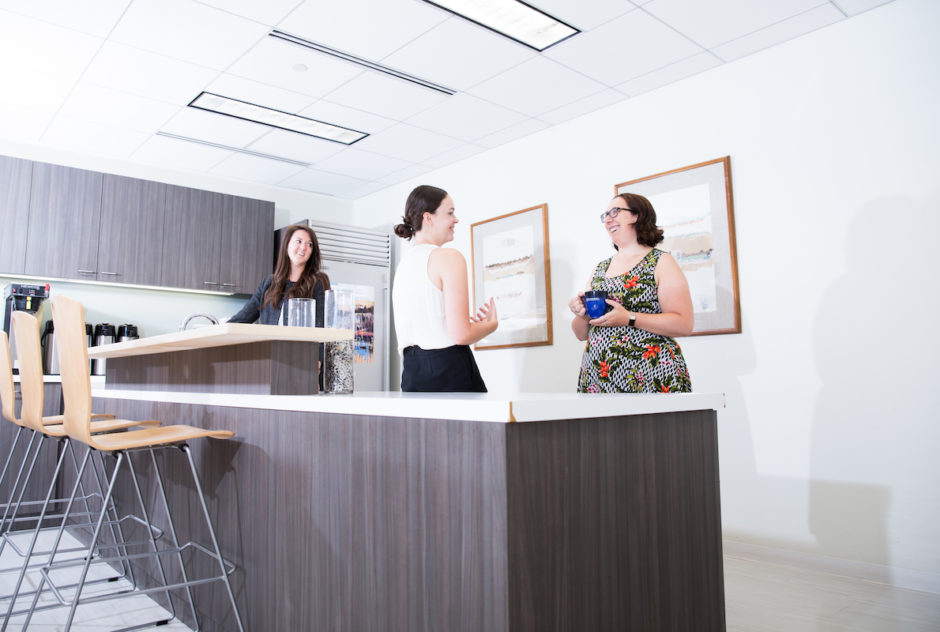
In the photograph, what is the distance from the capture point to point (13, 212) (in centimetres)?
424

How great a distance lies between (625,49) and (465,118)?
1.23 meters

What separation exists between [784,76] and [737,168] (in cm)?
49

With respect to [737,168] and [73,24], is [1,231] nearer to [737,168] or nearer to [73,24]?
[73,24]

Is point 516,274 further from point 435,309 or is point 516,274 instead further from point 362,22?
point 435,309

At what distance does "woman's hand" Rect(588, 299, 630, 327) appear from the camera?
214 centimetres

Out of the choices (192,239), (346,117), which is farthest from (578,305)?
(192,239)

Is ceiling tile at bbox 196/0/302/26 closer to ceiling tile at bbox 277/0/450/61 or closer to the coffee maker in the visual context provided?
ceiling tile at bbox 277/0/450/61

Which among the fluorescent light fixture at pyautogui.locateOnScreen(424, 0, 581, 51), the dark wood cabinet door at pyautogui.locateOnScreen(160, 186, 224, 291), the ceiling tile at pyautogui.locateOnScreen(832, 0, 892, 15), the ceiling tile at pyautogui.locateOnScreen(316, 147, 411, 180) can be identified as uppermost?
the fluorescent light fixture at pyautogui.locateOnScreen(424, 0, 581, 51)

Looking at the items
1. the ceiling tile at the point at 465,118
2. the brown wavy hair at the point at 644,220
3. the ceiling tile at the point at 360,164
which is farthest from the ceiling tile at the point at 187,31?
the brown wavy hair at the point at 644,220

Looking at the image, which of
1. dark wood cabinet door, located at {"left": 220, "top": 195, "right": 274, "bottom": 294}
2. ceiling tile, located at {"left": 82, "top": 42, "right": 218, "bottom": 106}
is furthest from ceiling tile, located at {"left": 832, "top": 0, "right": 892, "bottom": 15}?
dark wood cabinet door, located at {"left": 220, "top": 195, "right": 274, "bottom": 294}

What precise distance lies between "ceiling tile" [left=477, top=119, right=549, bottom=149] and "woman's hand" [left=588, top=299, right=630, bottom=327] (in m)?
2.48

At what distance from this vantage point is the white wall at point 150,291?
4707 mm

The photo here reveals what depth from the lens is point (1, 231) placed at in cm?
419

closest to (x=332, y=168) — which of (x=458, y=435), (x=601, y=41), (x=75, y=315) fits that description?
(x=601, y=41)
